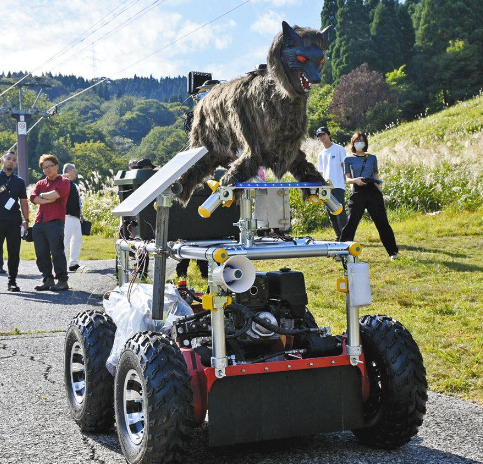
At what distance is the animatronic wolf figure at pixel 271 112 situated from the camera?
141 inches

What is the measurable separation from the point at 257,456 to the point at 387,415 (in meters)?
0.71

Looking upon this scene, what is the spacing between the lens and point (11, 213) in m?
10.1

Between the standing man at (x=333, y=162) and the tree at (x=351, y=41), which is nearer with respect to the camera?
the standing man at (x=333, y=162)

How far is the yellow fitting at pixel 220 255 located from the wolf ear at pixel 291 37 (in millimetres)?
1192

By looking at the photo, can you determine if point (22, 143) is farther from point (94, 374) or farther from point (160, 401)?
point (160, 401)

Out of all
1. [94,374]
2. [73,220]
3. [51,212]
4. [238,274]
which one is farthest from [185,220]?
[73,220]

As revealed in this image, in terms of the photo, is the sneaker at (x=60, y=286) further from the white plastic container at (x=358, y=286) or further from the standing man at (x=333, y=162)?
the white plastic container at (x=358, y=286)

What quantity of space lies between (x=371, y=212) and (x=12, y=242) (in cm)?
517

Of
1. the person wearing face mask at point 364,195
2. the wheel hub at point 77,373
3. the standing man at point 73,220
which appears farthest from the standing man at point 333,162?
the wheel hub at point 77,373

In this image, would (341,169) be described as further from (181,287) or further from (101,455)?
(101,455)

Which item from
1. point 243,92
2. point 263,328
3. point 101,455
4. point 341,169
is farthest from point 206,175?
point 341,169

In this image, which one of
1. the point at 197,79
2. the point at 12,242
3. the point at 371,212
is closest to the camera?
the point at 197,79

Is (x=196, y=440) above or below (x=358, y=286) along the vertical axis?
below

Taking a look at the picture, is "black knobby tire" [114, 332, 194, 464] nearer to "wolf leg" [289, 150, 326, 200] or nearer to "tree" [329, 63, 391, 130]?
"wolf leg" [289, 150, 326, 200]
